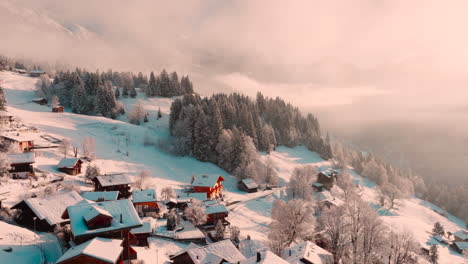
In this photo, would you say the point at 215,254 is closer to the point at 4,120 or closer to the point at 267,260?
the point at 267,260

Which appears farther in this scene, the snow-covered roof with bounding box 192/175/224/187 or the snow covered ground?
the snow-covered roof with bounding box 192/175/224/187

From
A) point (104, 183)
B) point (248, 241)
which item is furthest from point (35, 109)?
point (248, 241)

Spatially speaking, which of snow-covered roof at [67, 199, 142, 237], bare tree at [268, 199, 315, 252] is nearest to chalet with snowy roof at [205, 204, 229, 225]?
bare tree at [268, 199, 315, 252]

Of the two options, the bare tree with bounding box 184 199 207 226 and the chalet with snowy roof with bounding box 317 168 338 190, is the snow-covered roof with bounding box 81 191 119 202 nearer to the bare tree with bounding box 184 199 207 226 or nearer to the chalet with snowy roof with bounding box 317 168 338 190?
the bare tree with bounding box 184 199 207 226

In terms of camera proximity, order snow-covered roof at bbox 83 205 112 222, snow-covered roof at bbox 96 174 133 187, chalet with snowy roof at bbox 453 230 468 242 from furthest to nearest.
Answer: chalet with snowy roof at bbox 453 230 468 242
snow-covered roof at bbox 96 174 133 187
snow-covered roof at bbox 83 205 112 222

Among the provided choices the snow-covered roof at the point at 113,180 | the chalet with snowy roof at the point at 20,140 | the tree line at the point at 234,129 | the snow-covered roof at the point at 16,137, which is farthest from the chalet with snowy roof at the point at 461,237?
the snow-covered roof at the point at 16,137

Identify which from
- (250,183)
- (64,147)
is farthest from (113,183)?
(250,183)
